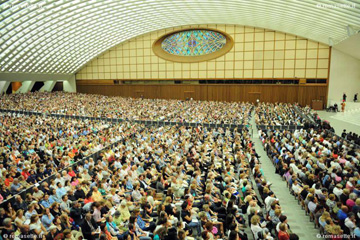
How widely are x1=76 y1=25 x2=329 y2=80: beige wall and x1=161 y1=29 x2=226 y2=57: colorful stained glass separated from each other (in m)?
1.61

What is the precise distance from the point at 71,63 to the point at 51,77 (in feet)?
15.5

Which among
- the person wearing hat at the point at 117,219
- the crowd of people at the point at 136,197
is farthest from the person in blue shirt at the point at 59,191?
the person wearing hat at the point at 117,219

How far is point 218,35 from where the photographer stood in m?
38.1

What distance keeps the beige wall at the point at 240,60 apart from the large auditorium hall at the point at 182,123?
0.17m

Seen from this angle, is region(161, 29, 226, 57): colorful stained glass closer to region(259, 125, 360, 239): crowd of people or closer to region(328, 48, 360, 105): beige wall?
region(328, 48, 360, 105): beige wall

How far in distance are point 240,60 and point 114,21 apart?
18.5m

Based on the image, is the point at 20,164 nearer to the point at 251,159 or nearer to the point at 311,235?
the point at 251,159

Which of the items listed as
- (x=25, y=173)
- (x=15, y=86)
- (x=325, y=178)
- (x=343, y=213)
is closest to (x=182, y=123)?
(x=325, y=178)

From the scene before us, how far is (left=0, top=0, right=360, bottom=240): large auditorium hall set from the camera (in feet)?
21.9

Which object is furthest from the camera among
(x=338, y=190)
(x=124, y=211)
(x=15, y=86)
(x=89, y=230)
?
(x=15, y=86)

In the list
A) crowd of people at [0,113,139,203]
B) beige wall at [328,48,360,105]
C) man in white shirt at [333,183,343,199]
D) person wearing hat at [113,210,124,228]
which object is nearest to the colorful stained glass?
beige wall at [328,48,360,105]

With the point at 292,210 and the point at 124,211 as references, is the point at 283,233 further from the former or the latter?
the point at 124,211

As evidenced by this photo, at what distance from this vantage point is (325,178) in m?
8.84

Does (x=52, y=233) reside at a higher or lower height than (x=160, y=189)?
higher
